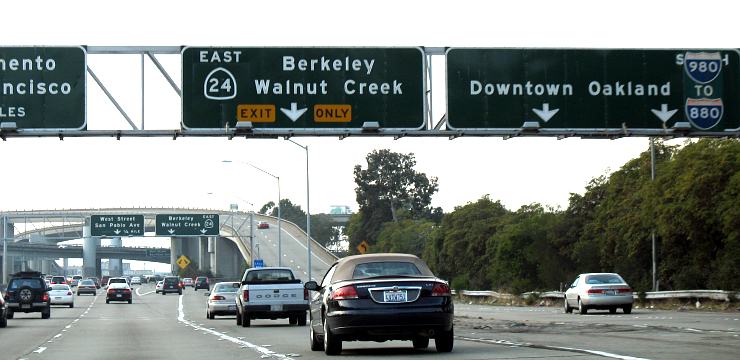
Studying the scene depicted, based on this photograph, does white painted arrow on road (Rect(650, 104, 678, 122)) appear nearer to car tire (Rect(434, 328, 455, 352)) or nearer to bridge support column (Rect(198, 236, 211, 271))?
car tire (Rect(434, 328, 455, 352))

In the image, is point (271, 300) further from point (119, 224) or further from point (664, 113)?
point (119, 224)

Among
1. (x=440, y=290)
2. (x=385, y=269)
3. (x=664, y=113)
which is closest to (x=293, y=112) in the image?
(x=664, y=113)

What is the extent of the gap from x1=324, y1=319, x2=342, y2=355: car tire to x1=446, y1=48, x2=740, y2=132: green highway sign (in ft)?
41.7

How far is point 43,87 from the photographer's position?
30.7 meters

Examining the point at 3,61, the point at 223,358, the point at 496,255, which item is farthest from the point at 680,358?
the point at 496,255

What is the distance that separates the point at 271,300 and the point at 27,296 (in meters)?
16.7

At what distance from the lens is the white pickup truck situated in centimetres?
3581

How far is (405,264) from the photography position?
1961 cm

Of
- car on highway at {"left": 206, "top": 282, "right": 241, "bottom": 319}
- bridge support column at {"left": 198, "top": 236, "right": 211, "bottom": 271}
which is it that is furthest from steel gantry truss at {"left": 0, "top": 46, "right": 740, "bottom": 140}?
bridge support column at {"left": 198, "top": 236, "right": 211, "bottom": 271}

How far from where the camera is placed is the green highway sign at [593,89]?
3142 cm

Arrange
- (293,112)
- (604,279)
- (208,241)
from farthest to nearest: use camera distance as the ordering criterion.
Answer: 1. (208,241)
2. (604,279)
3. (293,112)

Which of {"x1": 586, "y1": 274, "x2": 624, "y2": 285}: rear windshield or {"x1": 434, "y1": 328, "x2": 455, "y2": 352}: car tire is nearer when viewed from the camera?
{"x1": 434, "y1": 328, "x2": 455, "y2": 352}: car tire

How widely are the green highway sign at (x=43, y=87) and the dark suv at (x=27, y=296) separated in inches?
774

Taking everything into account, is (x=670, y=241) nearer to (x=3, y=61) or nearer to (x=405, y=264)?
(x=3, y=61)
